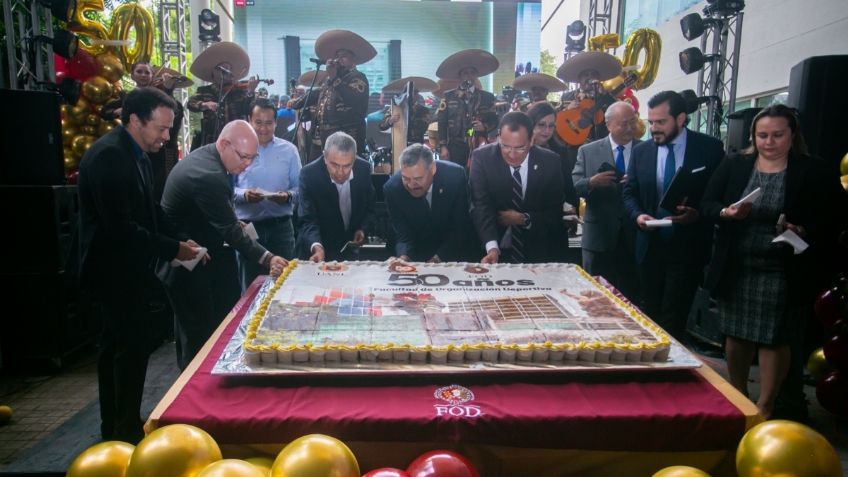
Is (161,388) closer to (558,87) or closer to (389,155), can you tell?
(389,155)

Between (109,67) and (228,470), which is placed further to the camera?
(109,67)

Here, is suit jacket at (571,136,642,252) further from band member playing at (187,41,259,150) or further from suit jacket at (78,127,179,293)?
band member playing at (187,41,259,150)

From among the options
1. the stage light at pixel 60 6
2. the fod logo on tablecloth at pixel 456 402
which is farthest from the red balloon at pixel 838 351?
the stage light at pixel 60 6

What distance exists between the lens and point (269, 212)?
320 cm

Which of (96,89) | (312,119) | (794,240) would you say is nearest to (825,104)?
(794,240)

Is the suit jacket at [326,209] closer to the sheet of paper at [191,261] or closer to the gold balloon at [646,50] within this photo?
the sheet of paper at [191,261]

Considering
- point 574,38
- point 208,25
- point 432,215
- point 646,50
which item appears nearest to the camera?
point 432,215

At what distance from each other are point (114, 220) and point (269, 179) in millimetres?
1418

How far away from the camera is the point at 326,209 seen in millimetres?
2941

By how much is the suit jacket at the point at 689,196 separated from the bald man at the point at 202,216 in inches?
69.6

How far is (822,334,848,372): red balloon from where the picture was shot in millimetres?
2010

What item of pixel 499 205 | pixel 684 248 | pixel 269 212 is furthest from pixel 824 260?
pixel 269 212

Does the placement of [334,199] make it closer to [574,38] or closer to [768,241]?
[768,241]

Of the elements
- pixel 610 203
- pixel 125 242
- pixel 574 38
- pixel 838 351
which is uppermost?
pixel 574 38
